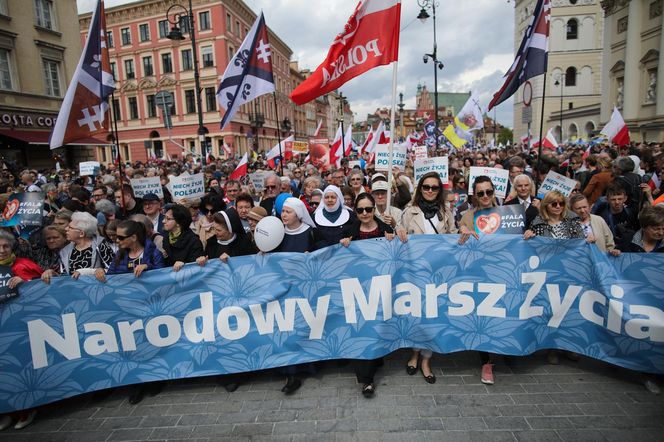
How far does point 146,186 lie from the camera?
6.54 meters

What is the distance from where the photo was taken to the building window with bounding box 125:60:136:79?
1786 inches

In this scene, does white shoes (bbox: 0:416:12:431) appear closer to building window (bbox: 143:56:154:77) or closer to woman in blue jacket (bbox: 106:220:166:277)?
woman in blue jacket (bbox: 106:220:166:277)

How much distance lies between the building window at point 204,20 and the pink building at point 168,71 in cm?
10

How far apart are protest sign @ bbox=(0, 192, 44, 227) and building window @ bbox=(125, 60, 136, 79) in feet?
153

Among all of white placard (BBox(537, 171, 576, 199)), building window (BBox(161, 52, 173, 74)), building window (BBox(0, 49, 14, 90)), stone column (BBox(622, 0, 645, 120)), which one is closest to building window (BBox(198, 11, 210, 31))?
building window (BBox(161, 52, 173, 74))

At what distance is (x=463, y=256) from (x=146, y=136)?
48.4 metres

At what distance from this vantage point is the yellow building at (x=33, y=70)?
20781 millimetres

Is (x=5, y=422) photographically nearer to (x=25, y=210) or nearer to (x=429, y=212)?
(x=25, y=210)

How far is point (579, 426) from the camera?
3033mm

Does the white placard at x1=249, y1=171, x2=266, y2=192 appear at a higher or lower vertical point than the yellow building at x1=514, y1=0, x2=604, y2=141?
lower

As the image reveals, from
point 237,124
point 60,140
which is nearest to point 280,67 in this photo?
point 237,124

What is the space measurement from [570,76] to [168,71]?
52.8 meters

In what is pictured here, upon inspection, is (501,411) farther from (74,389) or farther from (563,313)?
(74,389)

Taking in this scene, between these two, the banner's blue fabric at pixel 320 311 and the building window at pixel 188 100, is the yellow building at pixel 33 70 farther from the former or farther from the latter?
the banner's blue fabric at pixel 320 311
